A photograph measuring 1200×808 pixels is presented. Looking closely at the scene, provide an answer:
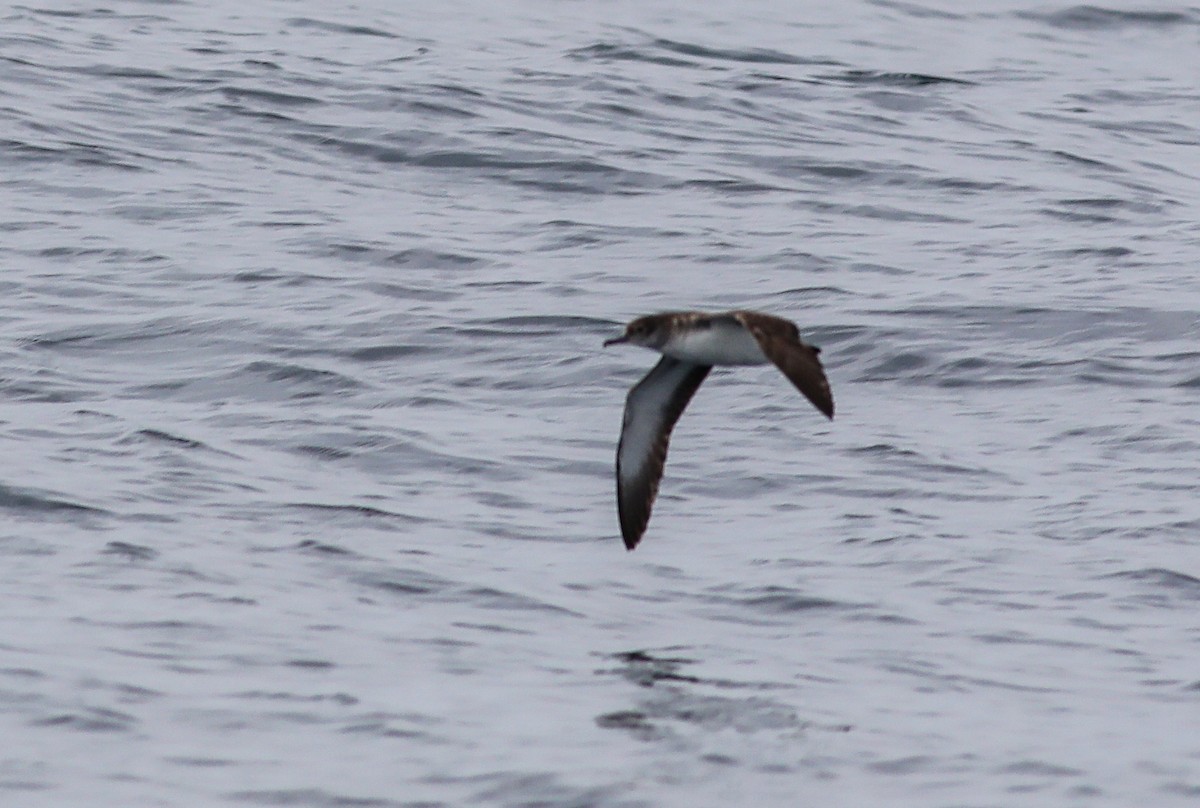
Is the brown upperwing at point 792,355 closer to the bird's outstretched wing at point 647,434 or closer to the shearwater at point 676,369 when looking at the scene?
the shearwater at point 676,369

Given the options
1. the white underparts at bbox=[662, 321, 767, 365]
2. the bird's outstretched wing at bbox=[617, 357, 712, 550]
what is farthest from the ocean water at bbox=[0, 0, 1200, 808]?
the white underparts at bbox=[662, 321, 767, 365]

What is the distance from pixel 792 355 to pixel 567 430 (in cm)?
408

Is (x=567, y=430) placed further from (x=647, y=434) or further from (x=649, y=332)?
(x=649, y=332)

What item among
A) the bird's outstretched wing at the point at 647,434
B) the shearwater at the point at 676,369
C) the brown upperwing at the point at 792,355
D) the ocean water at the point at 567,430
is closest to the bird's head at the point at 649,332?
the shearwater at the point at 676,369

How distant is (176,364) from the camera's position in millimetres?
12812

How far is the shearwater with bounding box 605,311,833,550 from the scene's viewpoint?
8.19 meters

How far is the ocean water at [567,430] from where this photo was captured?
8016mm

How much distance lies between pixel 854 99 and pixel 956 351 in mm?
7565

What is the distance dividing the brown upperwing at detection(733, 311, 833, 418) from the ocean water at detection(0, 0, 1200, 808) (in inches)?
47.5

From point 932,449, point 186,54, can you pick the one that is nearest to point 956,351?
point 932,449

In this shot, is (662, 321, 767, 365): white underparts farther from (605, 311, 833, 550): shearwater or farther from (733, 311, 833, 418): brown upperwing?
(733, 311, 833, 418): brown upperwing

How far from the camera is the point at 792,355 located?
8.19 m

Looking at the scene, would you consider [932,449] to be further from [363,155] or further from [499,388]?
[363,155]

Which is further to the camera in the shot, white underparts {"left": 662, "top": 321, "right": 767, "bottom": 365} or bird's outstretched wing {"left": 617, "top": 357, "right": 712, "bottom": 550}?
bird's outstretched wing {"left": 617, "top": 357, "right": 712, "bottom": 550}
